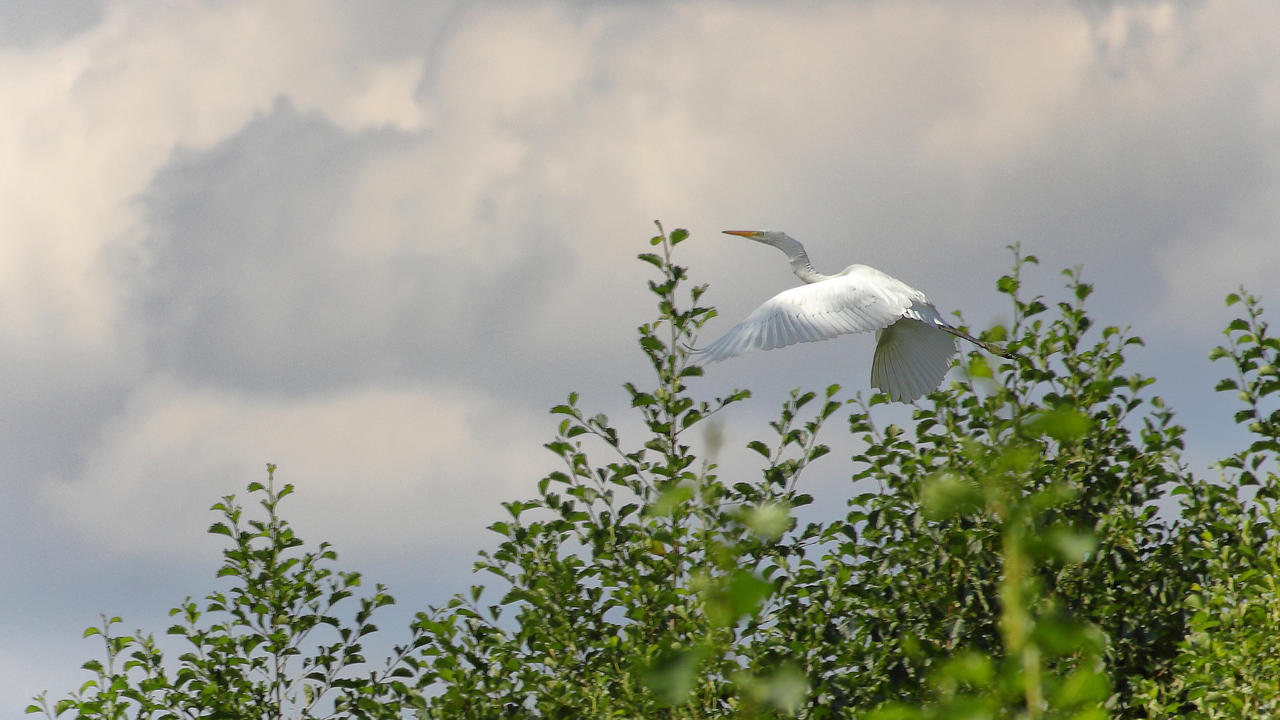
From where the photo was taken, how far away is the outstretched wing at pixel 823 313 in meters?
7.80

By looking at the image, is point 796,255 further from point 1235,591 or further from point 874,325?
point 1235,591

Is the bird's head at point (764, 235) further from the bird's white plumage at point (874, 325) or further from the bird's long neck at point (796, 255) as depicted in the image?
the bird's white plumage at point (874, 325)

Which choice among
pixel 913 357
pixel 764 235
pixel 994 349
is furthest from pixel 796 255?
pixel 994 349

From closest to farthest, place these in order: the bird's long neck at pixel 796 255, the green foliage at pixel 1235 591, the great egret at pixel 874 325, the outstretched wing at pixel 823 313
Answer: the green foliage at pixel 1235 591 < the outstretched wing at pixel 823 313 < the great egret at pixel 874 325 < the bird's long neck at pixel 796 255

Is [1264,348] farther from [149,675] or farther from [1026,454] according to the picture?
[149,675]

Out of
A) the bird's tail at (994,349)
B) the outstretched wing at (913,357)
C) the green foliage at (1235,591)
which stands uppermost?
the outstretched wing at (913,357)

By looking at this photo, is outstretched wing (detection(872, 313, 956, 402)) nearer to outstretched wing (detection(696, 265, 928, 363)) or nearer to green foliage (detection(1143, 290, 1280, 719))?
outstretched wing (detection(696, 265, 928, 363))

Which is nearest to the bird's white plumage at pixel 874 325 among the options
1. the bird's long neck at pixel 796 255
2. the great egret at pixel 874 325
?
the great egret at pixel 874 325

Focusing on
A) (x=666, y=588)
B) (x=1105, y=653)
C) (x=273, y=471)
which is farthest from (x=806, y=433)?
(x=273, y=471)

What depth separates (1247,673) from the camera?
185 inches

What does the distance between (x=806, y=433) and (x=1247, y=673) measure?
194cm

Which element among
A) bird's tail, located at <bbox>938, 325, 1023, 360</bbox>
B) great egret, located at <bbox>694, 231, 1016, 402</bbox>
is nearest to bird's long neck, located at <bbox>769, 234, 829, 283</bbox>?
great egret, located at <bbox>694, 231, 1016, 402</bbox>

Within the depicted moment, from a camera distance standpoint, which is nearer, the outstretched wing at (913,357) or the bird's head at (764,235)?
the outstretched wing at (913,357)

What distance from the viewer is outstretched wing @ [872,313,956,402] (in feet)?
28.3
